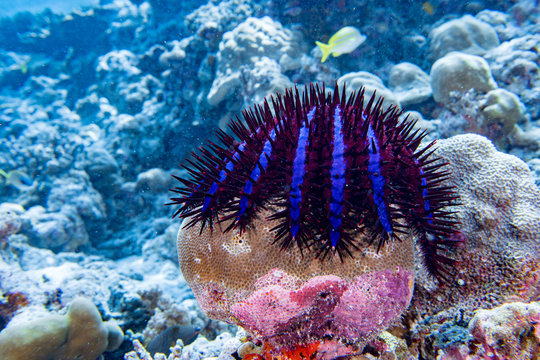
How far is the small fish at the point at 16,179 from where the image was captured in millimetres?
9234

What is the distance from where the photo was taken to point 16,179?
30.7 feet

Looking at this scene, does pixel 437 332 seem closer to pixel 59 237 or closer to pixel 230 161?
pixel 230 161

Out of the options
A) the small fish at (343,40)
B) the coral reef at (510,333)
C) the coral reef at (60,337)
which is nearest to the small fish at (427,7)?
the small fish at (343,40)

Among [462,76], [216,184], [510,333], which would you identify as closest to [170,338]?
[216,184]

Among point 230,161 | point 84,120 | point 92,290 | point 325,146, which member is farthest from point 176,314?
point 84,120

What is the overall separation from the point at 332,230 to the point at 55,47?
2259 cm

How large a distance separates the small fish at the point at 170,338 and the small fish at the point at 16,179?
838 cm

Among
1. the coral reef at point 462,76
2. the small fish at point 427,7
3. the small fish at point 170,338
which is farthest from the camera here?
the small fish at point 427,7

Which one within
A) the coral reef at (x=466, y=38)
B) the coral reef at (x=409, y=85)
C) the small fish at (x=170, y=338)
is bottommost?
the small fish at (x=170, y=338)

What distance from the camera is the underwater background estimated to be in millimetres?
2055

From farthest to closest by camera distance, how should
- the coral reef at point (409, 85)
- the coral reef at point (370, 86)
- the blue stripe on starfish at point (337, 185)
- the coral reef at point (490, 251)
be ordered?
the coral reef at point (409, 85)
the coral reef at point (370, 86)
the coral reef at point (490, 251)
the blue stripe on starfish at point (337, 185)

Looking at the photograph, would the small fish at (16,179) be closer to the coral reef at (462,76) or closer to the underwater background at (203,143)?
the underwater background at (203,143)

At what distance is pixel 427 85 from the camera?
6848mm

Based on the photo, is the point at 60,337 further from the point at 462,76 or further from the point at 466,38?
the point at 466,38
